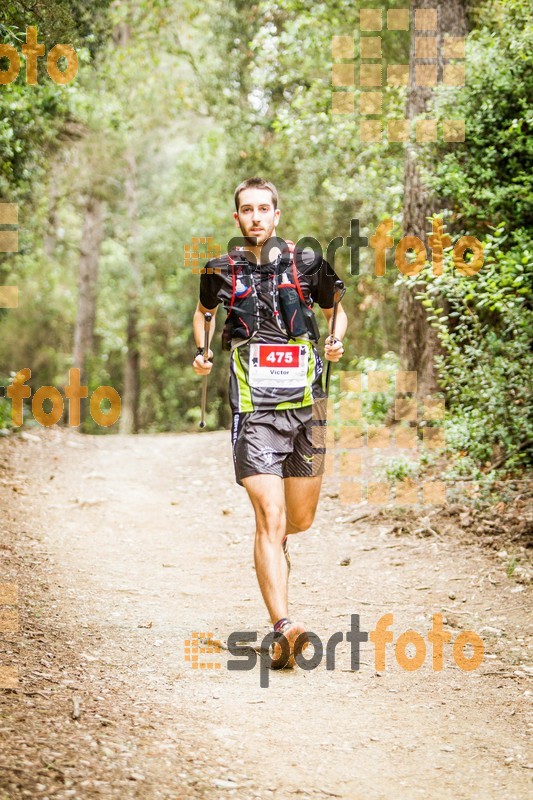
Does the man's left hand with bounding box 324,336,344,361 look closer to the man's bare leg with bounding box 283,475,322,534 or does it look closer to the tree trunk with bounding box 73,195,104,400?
the man's bare leg with bounding box 283,475,322,534

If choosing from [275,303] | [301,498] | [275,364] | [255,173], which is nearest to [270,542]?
[301,498]

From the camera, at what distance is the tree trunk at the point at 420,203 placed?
902cm

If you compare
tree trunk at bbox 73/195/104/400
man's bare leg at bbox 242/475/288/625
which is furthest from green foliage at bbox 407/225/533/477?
tree trunk at bbox 73/195/104/400

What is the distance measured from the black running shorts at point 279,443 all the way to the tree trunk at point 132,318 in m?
19.2

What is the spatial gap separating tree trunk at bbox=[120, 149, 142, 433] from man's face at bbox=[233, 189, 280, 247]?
1934cm

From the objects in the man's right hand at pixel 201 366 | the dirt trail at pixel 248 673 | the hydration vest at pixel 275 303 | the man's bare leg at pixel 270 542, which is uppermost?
the hydration vest at pixel 275 303

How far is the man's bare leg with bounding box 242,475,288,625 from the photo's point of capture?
4098mm

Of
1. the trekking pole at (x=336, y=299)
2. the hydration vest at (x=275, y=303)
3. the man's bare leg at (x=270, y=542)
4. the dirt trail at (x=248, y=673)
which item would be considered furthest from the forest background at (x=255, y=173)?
the man's bare leg at (x=270, y=542)

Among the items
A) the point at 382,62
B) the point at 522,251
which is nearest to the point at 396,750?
the point at 522,251

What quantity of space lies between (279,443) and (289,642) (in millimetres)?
1018

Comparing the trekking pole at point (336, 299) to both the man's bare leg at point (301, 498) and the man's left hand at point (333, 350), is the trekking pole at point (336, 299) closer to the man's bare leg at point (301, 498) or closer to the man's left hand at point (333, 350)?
the man's left hand at point (333, 350)

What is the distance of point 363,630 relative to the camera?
4.84 metres

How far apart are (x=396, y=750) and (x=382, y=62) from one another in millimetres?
11042

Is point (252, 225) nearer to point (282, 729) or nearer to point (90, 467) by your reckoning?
point (282, 729)
